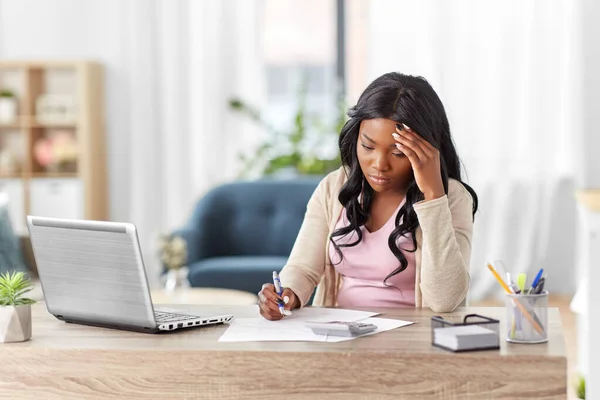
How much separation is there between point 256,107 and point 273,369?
4.66 meters

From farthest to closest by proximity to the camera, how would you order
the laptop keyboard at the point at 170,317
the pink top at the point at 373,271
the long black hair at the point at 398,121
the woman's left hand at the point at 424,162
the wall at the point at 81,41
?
the wall at the point at 81,41
the pink top at the point at 373,271
the long black hair at the point at 398,121
the woman's left hand at the point at 424,162
the laptop keyboard at the point at 170,317

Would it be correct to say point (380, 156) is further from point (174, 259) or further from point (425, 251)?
point (174, 259)

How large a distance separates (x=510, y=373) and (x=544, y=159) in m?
4.65

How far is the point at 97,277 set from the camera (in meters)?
1.72

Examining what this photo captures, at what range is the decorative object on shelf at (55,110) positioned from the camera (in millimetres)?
5914

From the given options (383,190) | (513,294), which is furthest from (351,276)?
(513,294)

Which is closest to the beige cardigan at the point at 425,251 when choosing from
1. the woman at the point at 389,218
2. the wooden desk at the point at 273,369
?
the woman at the point at 389,218

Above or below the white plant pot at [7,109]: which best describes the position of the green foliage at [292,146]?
below

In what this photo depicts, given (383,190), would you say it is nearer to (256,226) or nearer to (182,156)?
(256,226)

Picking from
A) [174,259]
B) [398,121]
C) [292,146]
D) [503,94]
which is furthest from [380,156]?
[503,94]

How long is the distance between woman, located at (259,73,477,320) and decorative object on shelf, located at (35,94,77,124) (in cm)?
399

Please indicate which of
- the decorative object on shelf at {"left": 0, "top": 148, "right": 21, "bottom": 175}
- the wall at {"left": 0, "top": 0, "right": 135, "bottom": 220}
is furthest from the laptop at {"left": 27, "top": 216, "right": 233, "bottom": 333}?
the wall at {"left": 0, "top": 0, "right": 135, "bottom": 220}

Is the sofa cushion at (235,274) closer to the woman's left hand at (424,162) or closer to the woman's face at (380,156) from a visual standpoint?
the woman's face at (380,156)

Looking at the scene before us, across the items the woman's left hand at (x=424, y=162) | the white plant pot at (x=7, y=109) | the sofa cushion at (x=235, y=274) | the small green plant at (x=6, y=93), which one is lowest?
the sofa cushion at (x=235, y=274)
